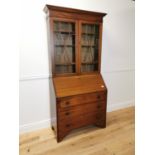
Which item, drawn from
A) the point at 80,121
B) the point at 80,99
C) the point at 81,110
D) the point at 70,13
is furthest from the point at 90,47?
the point at 80,121

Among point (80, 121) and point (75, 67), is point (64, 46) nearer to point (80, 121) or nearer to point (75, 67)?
point (75, 67)

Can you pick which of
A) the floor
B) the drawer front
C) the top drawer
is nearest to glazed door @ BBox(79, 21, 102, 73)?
the top drawer

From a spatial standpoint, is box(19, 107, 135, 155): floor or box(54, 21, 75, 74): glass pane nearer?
box(19, 107, 135, 155): floor

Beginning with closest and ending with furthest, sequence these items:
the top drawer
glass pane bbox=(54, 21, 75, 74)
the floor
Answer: the floor < the top drawer < glass pane bbox=(54, 21, 75, 74)

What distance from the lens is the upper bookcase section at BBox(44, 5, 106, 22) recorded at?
84.1 inches

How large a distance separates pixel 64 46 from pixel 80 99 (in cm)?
87

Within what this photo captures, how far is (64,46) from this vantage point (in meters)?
2.38

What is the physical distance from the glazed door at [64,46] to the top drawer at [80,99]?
1.40 feet

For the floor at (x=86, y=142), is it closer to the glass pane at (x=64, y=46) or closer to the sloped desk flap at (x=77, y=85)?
the sloped desk flap at (x=77, y=85)

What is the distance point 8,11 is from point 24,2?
2.05 m

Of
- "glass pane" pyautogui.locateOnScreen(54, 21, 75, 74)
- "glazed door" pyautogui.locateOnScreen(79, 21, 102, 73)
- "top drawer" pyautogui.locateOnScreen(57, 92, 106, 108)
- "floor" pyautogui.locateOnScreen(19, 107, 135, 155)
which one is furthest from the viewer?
"glazed door" pyautogui.locateOnScreen(79, 21, 102, 73)

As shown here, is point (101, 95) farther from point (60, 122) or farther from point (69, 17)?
point (69, 17)

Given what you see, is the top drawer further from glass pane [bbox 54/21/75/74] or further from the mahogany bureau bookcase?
glass pane [bbox 54/21/75/74]

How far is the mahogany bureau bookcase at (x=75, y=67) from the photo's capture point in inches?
87.7
